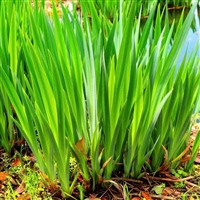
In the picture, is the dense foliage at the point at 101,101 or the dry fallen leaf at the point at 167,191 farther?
the dry fallen leaf at the point at 167,191

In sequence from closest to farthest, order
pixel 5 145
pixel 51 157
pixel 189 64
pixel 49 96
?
pixel 49 96, pixel 51 157, pixel 189 64, pixel 5 145

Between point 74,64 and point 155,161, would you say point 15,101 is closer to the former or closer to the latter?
point 74,64

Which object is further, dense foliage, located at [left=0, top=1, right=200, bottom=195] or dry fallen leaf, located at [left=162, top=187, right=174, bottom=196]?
→ dry fallen leaf, located at [left=162, top=187, right=174, bottom=196]

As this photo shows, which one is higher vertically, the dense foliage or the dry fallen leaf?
the dense foliage

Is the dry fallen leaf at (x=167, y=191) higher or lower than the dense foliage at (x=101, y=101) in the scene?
lower

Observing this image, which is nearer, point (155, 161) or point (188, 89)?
point (188, 89)

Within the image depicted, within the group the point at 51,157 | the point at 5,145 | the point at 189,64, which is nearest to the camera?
the point at 51,157

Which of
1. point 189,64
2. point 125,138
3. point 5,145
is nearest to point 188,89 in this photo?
point 189,64

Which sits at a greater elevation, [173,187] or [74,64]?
[74,64]

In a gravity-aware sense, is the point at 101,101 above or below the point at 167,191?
above

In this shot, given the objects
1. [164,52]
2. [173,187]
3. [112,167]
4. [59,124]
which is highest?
[164,52]
